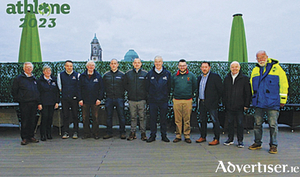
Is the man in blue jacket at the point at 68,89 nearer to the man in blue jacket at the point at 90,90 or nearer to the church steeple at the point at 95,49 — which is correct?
the man in blue jacket at the point at 90,90

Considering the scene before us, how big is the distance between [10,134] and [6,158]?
2314 mm

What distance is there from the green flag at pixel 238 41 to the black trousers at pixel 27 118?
18.4 ft

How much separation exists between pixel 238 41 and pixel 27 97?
595 cm

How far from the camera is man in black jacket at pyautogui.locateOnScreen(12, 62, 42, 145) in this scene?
14.9 ft

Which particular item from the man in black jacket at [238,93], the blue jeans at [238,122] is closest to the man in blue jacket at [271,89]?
the man in black jacket at [238,93]

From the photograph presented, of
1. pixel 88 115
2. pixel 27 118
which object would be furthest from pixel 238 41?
pixel 27 118

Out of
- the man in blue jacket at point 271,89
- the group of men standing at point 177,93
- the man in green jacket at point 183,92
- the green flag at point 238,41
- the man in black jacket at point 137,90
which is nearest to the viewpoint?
the man in blue jacket at point 271,89

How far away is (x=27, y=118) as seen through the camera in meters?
4.67

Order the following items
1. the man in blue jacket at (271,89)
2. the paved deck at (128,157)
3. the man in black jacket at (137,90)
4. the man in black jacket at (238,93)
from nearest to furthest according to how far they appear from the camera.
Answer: the paved deck at (128,157), the man in blue jacket at (271,89), the man in black jacket at (238,93), the man in black jacket at (137,90)

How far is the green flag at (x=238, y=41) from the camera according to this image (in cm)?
695

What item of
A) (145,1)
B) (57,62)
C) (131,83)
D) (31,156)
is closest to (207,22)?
→ (145,1)

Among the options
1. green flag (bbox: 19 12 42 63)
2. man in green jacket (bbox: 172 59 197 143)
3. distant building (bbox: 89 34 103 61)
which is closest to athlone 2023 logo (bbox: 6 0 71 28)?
green flag (bbox: 19 12 42 63)

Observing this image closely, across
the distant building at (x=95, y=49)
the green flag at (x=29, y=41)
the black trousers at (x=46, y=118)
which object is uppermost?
the distant building at (x=95, y=49)

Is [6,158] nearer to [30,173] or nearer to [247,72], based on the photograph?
[30,173]
